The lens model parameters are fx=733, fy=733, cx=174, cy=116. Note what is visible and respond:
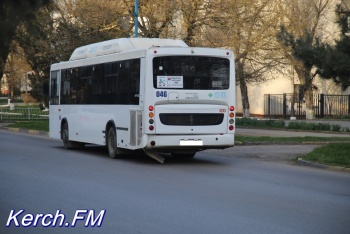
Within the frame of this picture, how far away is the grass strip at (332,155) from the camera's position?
19669 millimetres

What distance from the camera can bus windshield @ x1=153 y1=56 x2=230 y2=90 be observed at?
1959 cm

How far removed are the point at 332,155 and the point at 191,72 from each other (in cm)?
476

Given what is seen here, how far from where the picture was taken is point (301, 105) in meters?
54.2

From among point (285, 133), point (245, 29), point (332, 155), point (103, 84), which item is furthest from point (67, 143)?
point (245, 29)

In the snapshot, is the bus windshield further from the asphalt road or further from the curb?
the curb

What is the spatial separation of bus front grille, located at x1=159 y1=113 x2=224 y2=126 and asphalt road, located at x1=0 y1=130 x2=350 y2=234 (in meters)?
1.16

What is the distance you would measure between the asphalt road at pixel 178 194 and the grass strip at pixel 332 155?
0.90m

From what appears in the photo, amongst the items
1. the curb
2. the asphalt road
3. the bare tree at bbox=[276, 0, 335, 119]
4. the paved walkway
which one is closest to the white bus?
the asphalt road

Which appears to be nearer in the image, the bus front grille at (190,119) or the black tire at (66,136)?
the bus front grille at (190,119)

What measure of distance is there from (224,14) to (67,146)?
12.7 meters

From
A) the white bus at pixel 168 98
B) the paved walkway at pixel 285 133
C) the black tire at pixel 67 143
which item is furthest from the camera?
the paved walkway at pixel 285 133

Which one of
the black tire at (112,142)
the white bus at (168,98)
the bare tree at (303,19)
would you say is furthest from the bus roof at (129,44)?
the bare tree at (303,19)

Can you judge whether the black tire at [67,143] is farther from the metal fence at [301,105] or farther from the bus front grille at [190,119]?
the metal fence at [301,105]

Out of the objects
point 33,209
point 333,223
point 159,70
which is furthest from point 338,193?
point 159,70
